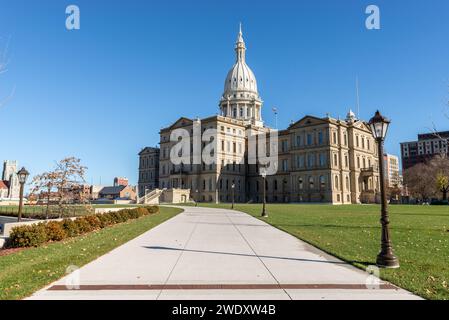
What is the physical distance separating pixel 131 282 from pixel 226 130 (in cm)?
8073

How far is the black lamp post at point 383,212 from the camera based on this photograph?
940 centimetres

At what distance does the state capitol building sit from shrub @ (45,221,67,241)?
2448 inches

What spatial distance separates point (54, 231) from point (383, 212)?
13.3 m

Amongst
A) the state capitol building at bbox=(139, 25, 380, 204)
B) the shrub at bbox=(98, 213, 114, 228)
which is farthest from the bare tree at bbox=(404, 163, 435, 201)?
the shrub at bbox=(98, 213, 114, 228)

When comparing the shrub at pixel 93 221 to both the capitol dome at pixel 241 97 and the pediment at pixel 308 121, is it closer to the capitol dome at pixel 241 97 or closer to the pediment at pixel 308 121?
the pediment at pixel 308 121

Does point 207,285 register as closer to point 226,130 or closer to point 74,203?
point 74,203

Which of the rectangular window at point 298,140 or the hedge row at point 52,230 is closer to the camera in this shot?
the hedge row at point 52,230

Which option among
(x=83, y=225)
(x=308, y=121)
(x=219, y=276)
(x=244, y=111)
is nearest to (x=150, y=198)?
(x=308, y=121)

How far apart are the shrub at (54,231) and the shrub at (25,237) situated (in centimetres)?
81

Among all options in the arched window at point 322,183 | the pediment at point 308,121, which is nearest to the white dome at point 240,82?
the pediment at point 308,121

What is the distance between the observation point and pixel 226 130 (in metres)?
87.7

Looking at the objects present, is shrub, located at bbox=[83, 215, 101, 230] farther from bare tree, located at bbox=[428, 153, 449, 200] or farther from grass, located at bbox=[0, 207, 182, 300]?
bare tree, located at bbox=[428, 153, 449, 200]
